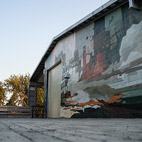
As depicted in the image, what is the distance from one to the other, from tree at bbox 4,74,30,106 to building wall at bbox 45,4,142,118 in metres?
19.8

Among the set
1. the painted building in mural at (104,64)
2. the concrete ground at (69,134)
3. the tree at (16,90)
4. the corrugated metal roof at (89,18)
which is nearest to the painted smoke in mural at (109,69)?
the painted building in mural at (104,64)

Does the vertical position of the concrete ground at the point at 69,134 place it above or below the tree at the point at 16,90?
below

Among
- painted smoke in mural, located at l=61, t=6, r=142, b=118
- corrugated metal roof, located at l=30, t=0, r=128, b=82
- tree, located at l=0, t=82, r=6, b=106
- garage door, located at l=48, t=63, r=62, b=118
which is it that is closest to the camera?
painted smoke in mural, located at l=61, t=6, r=142, b=118

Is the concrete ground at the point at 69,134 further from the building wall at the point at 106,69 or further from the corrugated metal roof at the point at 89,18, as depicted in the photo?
the corrugated metal roof at the point at 89,18

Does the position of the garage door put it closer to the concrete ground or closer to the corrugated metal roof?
the corrugated metal roof

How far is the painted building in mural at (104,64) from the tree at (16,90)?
1848 cm

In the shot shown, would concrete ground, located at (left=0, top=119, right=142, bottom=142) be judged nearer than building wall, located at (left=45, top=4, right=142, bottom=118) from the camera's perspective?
Yes

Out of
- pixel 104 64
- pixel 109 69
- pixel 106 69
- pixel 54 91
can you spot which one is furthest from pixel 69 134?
pixel 54 91

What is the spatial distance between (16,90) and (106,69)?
25.8m

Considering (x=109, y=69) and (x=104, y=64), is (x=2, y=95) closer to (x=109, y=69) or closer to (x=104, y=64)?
(x=104, y=64)

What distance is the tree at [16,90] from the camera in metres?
31.5

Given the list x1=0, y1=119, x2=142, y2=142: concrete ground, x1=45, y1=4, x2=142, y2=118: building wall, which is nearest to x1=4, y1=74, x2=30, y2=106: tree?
x1=45, y1=4, x2=142, y2=118: building wall

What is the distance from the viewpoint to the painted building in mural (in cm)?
797

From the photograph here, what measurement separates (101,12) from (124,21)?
203cm
